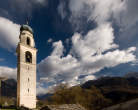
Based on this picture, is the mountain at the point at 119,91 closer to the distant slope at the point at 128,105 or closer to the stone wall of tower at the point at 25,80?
the distant slope at the point at 128,105

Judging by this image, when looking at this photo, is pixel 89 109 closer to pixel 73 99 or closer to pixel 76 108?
pixel 73 99

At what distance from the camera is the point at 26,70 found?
2364 centimetres

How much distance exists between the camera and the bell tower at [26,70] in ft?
71.3

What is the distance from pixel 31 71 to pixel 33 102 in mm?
7303

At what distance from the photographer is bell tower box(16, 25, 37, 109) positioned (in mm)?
21734

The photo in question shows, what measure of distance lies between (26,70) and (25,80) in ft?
7.80

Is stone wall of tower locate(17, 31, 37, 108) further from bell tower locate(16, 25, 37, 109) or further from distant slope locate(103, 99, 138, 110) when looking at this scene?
distant slope locate(103, 99, 138, 110)

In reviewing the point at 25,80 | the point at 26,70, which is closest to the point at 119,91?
the point at 25,80

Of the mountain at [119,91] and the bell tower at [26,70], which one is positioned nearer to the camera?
the mountain at [119,91]

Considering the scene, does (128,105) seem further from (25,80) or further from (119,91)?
(119,91)

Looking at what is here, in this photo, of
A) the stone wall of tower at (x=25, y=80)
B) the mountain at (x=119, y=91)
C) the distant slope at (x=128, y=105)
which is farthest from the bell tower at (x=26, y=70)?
the distant slope at (x=128, y=105)

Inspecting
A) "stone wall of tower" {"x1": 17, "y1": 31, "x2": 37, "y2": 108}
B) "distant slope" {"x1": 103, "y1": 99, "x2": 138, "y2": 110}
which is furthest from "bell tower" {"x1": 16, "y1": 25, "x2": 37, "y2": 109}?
"distant slope" {"x1": 103, "y1": 99, "x2": 138, "y2": 110}

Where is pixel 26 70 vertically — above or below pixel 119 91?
above

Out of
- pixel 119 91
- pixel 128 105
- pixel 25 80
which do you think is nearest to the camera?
pixel 128 105
